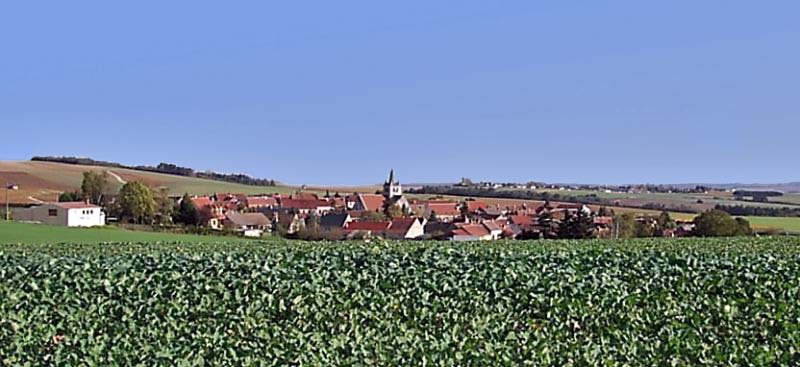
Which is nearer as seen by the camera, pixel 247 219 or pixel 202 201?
pixel 247 219

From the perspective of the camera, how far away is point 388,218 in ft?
108

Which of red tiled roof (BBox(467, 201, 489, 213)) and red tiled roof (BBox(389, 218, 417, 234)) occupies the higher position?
red tiled roof (BBox(467, 201, 489, 213))

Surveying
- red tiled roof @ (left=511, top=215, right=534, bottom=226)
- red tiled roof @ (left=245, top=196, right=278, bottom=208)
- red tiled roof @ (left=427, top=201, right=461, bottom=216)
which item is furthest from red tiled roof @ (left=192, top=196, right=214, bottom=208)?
red tiled roof @ (left=511, top=215, right=534, bottom=226)

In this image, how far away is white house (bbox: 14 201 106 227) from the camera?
1272 inches

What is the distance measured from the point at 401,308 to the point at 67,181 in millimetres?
47041

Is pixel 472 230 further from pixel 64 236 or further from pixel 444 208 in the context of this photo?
pixel 64 236

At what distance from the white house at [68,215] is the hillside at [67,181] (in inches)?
158

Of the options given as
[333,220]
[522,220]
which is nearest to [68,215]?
[333,220]

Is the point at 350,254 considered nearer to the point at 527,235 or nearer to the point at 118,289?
the point at 118,289

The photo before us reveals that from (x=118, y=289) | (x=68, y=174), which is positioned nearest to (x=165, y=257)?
(x=118, y=289)

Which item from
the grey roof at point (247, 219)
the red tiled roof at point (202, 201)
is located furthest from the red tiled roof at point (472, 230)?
the red tiled roof at point (202, 201)

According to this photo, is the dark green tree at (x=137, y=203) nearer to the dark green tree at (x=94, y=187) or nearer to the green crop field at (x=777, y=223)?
the dark green tree at (x=94, y=187)

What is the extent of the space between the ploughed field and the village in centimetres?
1610

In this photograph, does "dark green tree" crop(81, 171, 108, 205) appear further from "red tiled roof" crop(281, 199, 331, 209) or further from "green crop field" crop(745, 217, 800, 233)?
"green crop field" crop(745, 217, 800, 233)
